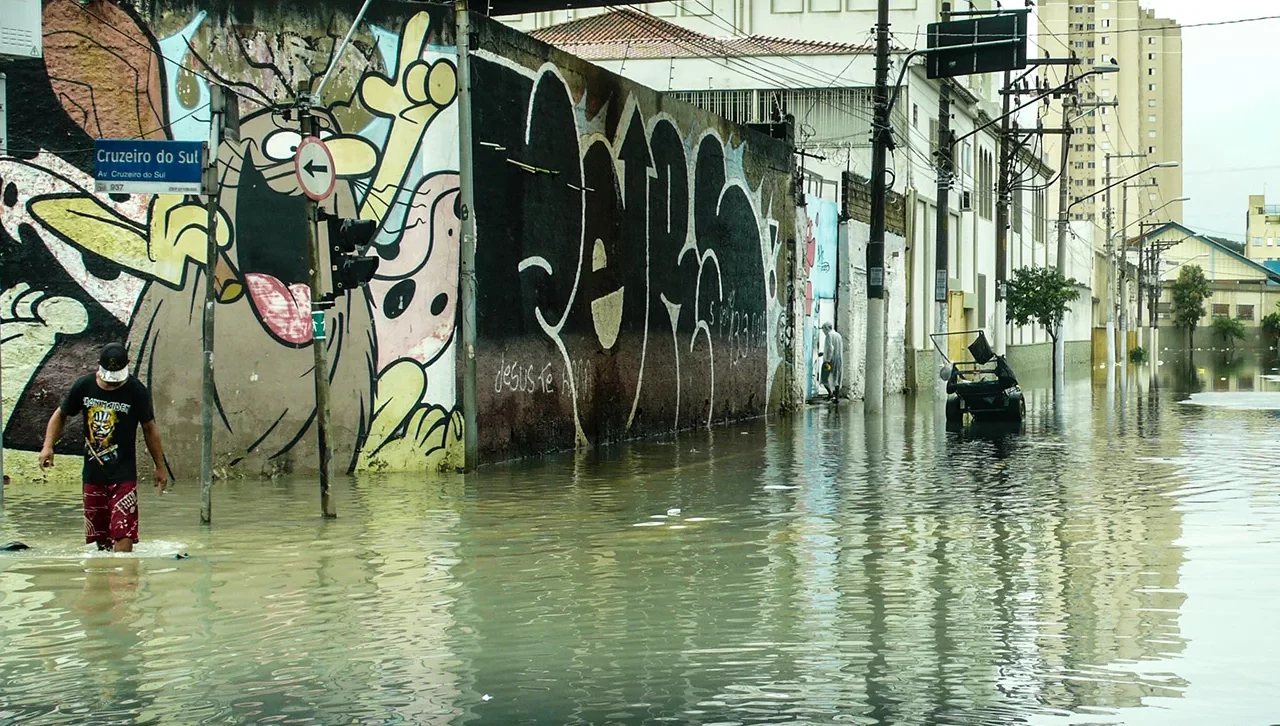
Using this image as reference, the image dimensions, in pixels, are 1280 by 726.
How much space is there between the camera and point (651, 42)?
5162cm

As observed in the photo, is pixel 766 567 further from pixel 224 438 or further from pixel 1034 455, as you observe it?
pixel 1034 455

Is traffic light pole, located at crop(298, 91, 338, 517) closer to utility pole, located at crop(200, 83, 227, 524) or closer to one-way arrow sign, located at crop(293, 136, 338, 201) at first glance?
one-way arrow sign, located at crop(293, 136, 338, 201)

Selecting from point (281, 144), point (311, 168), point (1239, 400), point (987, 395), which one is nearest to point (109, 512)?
point (311, 168)

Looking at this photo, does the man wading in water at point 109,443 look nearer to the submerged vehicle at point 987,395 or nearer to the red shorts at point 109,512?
the red shorts at point 109,512

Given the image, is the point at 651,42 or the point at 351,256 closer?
the point at 351,256

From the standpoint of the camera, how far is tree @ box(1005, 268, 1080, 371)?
52.4 meters

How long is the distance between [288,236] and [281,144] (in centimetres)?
109

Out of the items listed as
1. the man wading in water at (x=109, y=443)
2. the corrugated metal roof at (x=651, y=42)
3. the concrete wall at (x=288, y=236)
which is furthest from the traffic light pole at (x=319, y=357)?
the corrugated metal roof at (x=651, y=42)

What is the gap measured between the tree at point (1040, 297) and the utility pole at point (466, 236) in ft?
115

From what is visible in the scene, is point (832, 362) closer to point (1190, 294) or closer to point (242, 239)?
point (242, 239)

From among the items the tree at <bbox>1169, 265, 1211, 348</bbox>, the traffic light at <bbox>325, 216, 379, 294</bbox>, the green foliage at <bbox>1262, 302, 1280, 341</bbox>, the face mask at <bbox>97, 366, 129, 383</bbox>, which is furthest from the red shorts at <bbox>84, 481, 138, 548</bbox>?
the green foliage at <bbox>1262, 302, 1280, 341</bbox>

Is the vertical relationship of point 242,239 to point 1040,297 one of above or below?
below

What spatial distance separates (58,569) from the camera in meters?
11.6

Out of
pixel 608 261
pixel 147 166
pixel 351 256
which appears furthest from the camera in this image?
pixel 608 261
